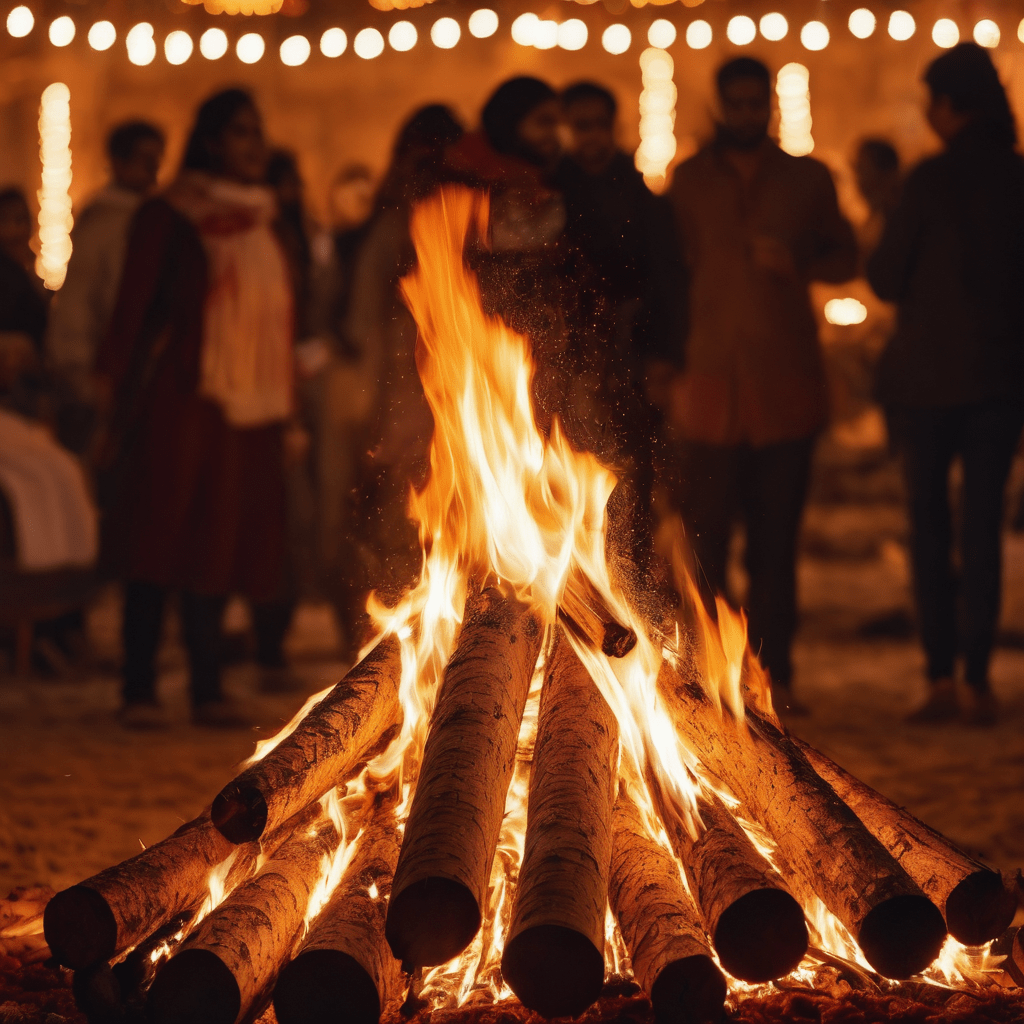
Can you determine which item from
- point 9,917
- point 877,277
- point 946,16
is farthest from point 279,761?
point 946,16

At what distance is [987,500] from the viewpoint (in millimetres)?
5324

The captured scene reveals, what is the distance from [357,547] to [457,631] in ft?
2.79

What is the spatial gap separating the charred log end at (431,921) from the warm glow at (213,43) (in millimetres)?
9670

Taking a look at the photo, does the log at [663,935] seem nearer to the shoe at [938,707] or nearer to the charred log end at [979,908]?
the charred log end at [979,908]

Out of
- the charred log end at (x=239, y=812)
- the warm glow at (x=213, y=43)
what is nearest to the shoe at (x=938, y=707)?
the charred log end at (x=239, y=812)

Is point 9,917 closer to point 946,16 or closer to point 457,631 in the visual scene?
point 457,631

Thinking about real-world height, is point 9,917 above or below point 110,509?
below

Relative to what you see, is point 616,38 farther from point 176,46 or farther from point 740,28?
point 176,46

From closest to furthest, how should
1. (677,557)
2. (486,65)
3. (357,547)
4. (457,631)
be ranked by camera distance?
(457,631) < (677,557) < (357,547) < (486,65)

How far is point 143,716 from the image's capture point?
5383 millimetres

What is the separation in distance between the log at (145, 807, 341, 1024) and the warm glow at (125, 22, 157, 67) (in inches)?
354

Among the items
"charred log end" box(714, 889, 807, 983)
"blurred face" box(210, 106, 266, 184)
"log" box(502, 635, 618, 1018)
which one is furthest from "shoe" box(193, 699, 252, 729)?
"charred log end" box(714, 889, 807, 983)

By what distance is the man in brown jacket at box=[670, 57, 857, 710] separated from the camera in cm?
538

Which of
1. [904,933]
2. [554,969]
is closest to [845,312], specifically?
[904,933]
